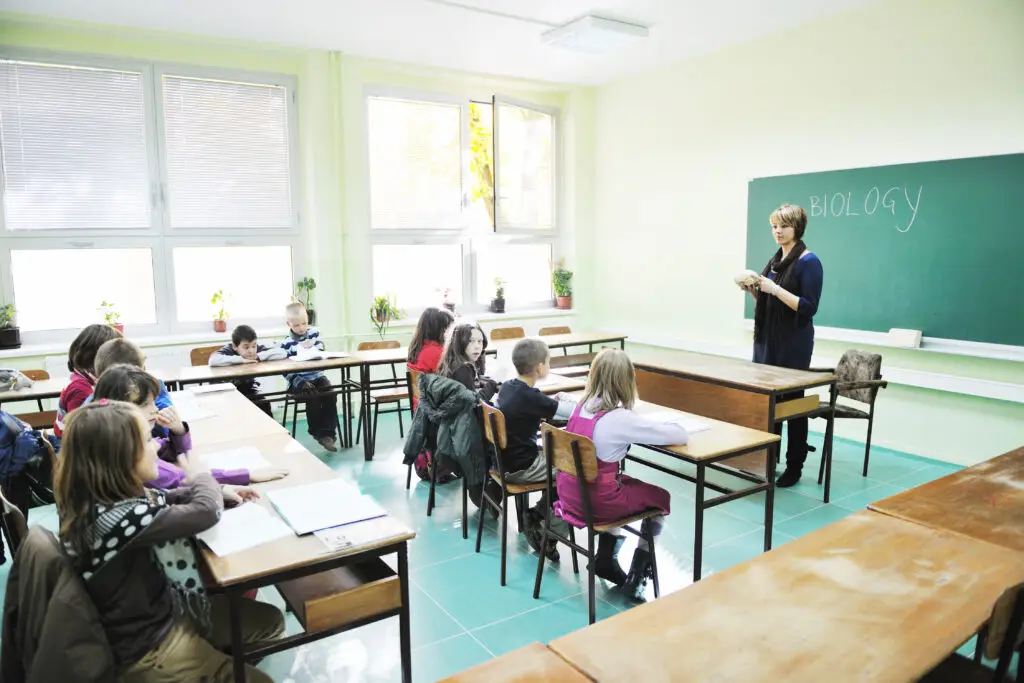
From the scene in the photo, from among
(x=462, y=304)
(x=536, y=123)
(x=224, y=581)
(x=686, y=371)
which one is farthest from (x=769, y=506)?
(x=536, y=123)

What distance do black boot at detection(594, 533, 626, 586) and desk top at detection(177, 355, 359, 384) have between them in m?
2.38

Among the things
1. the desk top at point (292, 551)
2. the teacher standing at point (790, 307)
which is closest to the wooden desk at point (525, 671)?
the desk top at point (292, 551)

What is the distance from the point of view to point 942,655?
4.24 feet

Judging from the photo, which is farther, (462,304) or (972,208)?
(462,304)

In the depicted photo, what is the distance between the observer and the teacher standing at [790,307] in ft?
13.0

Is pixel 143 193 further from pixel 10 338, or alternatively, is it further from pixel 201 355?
pixel 201 355

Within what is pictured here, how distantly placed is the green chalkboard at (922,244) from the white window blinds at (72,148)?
198 inches

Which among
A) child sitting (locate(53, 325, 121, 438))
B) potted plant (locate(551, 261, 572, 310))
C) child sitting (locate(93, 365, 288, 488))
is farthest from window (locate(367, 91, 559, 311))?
child sitting (locate(93, 365, 288, 488))

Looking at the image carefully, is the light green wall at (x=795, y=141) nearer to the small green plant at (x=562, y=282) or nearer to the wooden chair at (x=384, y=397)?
the small green plant at (x=562, y=282)

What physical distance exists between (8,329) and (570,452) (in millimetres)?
4551

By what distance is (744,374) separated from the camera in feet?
12.7

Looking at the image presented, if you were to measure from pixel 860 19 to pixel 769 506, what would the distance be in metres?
3.66

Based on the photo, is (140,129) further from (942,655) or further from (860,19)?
(942,655)

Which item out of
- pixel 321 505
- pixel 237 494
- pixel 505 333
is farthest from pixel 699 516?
pixel 505 333
